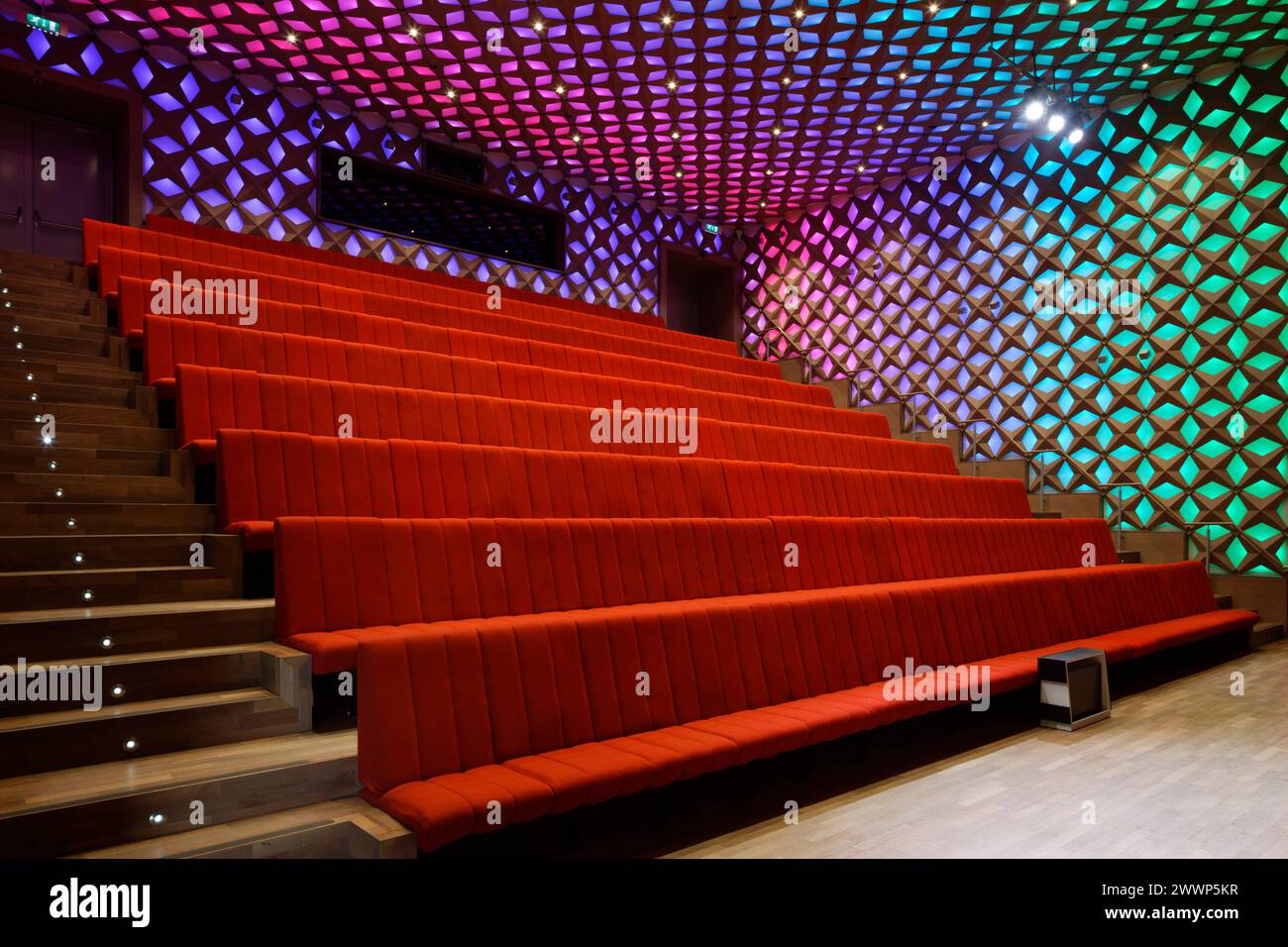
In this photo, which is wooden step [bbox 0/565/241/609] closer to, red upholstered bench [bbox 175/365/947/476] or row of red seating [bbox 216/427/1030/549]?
row of red seating [bbox 216/427/1030/549]

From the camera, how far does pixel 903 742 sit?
2318mm

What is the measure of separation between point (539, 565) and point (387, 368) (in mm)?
1203

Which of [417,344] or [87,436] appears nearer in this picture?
[87,436]

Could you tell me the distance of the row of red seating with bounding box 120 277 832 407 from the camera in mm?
2510

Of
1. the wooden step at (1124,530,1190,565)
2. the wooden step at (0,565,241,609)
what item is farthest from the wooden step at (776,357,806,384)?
the wooden step at (0,565,241,609)

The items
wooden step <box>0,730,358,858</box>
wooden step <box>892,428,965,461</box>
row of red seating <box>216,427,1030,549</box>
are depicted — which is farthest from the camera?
wooden step <box>892,428,965,461</box>

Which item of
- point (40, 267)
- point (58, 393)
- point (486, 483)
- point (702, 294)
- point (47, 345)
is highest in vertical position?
point (702, 294)

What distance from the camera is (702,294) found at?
25.3 ft

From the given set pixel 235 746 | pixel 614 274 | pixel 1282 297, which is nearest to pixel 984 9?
pixel 1282 297

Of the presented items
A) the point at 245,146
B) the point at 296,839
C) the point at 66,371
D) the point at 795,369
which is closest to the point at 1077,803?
the point at 296,839

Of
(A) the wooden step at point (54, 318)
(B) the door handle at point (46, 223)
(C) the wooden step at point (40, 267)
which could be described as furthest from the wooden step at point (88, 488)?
(B) the door handle at point (46, 223)

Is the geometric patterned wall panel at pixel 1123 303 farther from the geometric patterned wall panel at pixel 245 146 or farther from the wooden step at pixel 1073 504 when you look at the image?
the geometric patterned wall panel at pixel 245 146

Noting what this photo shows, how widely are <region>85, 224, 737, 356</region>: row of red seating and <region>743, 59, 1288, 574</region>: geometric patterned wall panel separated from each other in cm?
235

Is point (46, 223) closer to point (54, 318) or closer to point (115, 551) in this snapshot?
point (54, 318)
